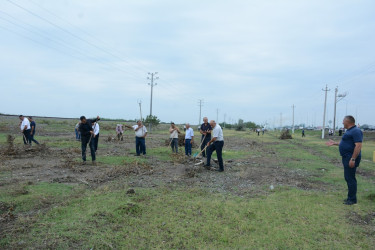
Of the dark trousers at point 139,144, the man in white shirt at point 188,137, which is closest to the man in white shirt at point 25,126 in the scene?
the dark trousers at point 139,144

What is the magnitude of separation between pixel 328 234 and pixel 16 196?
21.0ft

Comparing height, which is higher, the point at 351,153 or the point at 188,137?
the point at 351,153

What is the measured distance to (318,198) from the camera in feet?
21.3

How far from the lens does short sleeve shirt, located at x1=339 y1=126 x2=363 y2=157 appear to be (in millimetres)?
5875

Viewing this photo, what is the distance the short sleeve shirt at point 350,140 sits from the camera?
5875 millimetres

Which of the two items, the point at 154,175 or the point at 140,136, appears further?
the point at 140,136

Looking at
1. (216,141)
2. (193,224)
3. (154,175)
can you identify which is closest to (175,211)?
(193,224)

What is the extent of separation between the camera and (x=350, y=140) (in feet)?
19.8

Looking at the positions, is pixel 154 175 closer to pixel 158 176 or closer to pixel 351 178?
pixel 158 176

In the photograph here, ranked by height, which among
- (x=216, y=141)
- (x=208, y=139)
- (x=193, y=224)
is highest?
(x=216, y=141)

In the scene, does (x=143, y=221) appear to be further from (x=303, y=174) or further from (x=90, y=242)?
(x=303, y=174)

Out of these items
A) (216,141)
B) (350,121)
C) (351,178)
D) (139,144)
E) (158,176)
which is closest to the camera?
(351,178)

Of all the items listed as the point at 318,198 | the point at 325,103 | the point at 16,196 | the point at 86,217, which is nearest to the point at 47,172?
the point at 16,196

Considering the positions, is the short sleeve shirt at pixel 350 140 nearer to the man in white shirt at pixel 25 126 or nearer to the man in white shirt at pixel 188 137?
the man in white shirt at pixel 188 137
